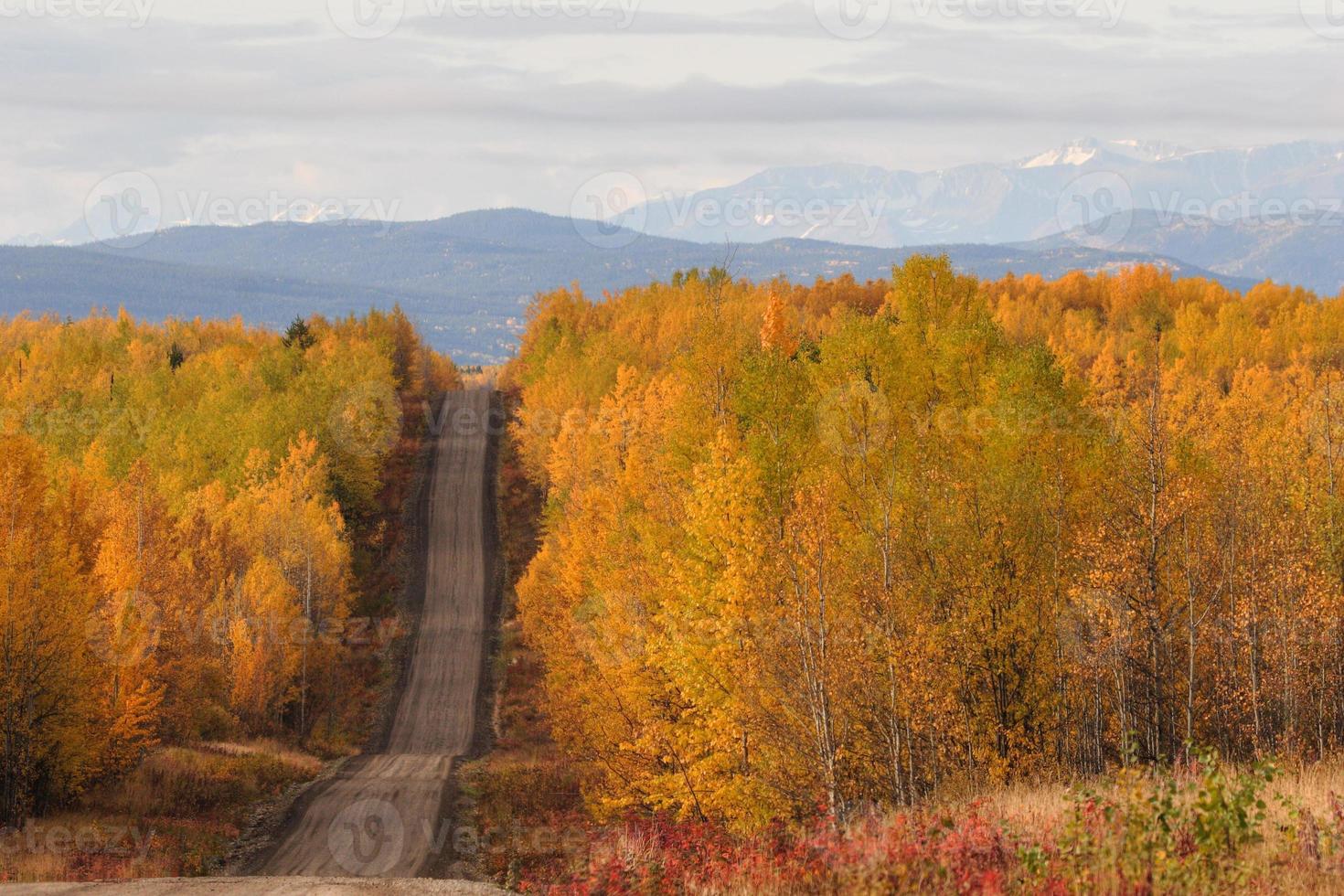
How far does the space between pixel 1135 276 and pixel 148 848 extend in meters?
169

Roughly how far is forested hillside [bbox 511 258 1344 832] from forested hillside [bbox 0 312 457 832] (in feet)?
51.9

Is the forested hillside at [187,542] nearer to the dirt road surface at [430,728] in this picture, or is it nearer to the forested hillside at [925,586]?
the dirt road surface at [430,728]

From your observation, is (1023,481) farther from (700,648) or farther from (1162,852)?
(1162,852)

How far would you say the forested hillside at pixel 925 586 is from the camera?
92.1 feet

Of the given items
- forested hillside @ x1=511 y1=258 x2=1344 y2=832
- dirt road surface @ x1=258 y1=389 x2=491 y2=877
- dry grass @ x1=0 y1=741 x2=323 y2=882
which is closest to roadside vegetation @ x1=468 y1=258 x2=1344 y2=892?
forested hillside @ x1=511 y1=258 x2=1344 y2=832

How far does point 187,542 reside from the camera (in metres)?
63.1

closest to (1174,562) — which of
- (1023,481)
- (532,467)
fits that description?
(1023,481)

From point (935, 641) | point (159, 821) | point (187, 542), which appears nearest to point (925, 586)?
point (935, 641)

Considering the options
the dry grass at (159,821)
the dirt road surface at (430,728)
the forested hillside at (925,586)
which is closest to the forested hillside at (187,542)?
the dry grass at (159,821)

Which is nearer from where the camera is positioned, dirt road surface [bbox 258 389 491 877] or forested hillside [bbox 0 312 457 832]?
forested hillside [bbox 0 312 457 832]

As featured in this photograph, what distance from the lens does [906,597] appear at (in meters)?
29.6

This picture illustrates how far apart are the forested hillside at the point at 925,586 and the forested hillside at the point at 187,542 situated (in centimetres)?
1581

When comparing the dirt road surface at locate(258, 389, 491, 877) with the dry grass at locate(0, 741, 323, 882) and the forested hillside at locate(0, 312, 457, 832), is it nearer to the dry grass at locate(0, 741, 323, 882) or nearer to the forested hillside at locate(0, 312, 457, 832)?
the dry grass at locate(0, 741, 323, 882)

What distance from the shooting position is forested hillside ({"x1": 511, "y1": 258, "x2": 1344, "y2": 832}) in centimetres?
2806
